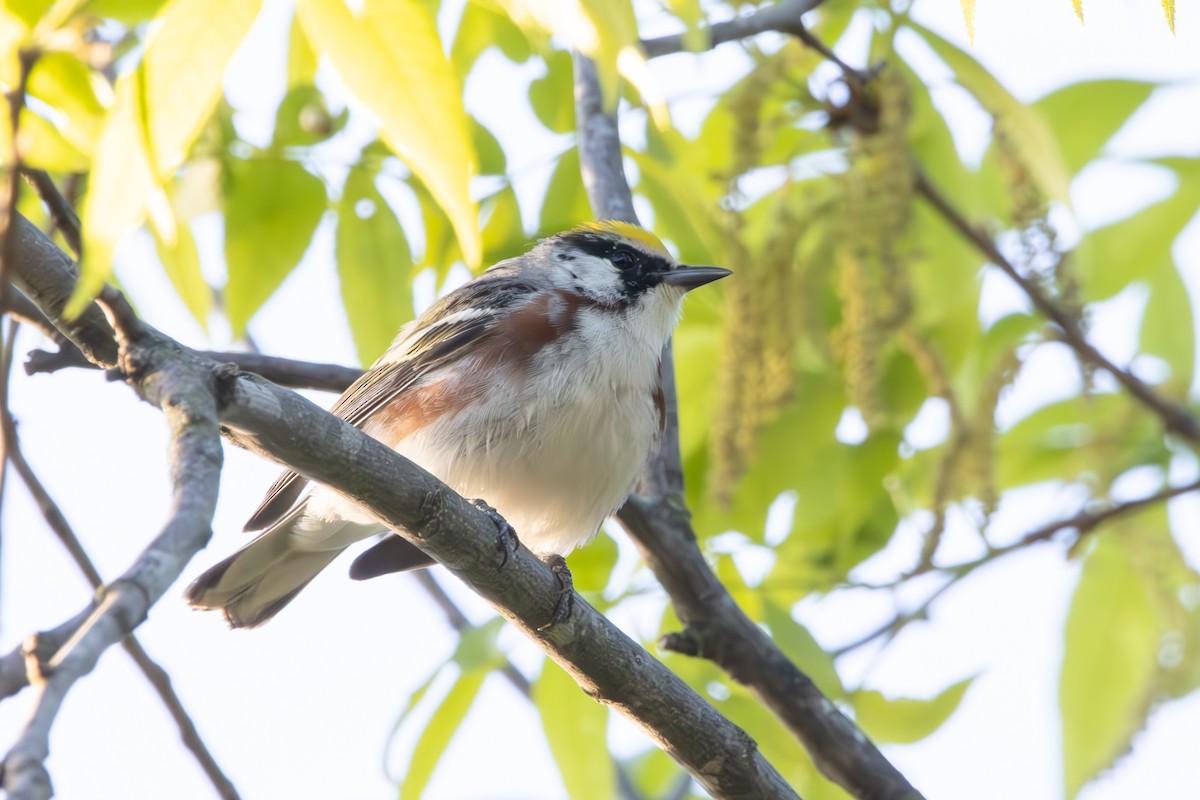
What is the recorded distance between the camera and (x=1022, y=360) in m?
3.63

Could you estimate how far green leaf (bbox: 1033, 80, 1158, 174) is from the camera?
3914 millimetres

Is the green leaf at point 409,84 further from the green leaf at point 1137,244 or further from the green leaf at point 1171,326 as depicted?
the green leaf at point 1171,326

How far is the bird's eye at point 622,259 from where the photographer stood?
4.29 m

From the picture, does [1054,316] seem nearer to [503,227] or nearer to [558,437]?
[558,437]

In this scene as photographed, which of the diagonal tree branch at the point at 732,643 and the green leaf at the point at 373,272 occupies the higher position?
the green leaf at the point at 373,272

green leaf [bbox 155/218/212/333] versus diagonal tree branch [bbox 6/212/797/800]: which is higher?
green leaf [bbox 155/218/212/333]

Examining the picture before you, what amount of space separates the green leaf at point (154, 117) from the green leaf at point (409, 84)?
166 mm

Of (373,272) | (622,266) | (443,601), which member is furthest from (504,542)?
(443,601)

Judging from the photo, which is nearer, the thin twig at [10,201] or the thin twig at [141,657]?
the thin twig at [10,201]

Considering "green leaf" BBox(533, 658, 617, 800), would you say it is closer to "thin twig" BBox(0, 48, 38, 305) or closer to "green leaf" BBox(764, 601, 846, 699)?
"green leaf" BBox(764, 601, 846, 699)

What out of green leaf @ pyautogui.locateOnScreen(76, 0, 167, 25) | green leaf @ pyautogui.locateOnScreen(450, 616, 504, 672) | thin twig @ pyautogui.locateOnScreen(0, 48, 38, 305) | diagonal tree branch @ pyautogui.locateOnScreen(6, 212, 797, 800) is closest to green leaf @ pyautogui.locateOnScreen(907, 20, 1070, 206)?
diagonal tree branch @ pyautogui.locateOnScreen(6, 212, 797, 800)

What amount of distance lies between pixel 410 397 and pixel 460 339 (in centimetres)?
25

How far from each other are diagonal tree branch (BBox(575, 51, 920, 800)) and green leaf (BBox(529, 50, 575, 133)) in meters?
1.19

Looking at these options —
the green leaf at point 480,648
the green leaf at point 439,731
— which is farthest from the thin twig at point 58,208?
the green leaf at point 439,731
